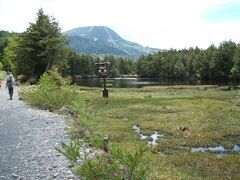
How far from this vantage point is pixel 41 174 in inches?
548

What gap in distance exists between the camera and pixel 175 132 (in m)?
28.3

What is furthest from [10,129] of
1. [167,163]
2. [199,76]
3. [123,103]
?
[199,76]

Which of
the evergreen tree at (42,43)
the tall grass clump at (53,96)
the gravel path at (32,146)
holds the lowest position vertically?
the gravel path at (32,146)

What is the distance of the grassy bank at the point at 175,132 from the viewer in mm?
17484

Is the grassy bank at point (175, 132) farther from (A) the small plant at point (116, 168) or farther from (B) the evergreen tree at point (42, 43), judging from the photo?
(B) the evergreen tree at point (42, 43)

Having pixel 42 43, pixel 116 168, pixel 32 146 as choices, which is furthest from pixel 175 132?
pixel 42 43

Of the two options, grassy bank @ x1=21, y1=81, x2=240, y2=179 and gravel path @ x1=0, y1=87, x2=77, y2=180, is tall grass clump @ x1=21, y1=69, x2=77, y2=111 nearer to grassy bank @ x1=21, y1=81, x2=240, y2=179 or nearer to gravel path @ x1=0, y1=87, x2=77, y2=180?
grassy bank @ x1=21, y1=81, x2=240, y2=179

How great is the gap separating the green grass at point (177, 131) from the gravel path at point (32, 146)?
6.45 ft

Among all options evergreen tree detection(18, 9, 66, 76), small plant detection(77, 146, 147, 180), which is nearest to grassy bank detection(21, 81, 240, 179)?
small plant detection(77, 146, 147, 180)

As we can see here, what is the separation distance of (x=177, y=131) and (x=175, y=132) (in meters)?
0.38

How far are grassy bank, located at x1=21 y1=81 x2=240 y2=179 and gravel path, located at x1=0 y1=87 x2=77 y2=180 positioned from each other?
149cm

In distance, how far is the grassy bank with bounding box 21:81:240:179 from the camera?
17484mm

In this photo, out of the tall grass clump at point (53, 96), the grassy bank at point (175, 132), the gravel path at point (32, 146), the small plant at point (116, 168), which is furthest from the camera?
the tall grass clump at point (53, 96)

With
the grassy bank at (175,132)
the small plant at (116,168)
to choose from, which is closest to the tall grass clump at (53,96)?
the grassy bank at (175,132)
